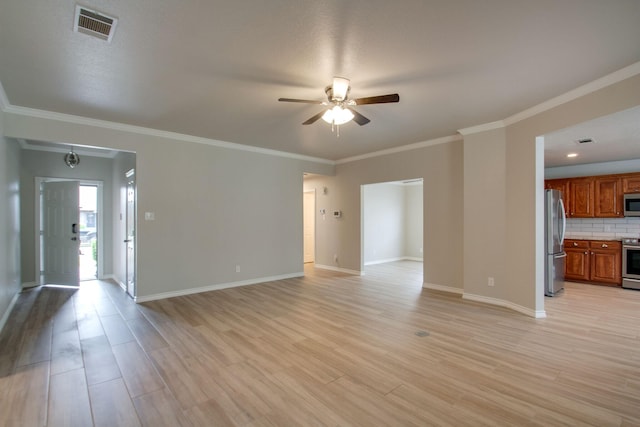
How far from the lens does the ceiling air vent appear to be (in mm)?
2016

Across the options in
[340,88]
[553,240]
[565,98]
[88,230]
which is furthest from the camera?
[88,230]

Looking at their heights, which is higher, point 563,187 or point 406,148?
point 406,148

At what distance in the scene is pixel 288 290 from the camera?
5438 millimetres

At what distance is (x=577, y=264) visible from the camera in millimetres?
6176

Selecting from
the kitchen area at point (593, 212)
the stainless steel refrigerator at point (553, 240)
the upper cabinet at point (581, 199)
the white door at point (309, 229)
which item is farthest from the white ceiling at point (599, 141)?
the white door at point (309, 229)

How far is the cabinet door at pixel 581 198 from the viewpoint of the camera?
6.22m

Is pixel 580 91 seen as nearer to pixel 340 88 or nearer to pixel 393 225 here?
pixel 340 88

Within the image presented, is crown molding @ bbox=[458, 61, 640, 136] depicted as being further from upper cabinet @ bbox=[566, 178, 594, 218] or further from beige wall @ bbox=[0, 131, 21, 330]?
beige wall @ bbox=[0, 131, 21, 330]

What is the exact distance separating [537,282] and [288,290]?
3879mm

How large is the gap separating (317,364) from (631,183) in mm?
7247

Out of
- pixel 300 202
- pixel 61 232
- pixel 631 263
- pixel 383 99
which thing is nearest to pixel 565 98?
pixel 383 99

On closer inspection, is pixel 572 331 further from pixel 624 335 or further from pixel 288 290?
pixel 288 290

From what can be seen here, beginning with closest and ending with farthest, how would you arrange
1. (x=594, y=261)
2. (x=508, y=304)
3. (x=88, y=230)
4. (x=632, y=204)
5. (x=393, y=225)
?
1. (x=508, y=304)
2. (x=632, y=204)
3. (x=594, y=261)
4. (x=393, y=225)
5. (x=88, y=230)

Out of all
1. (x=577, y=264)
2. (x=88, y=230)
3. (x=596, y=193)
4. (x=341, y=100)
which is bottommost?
(x=577, y=264)
